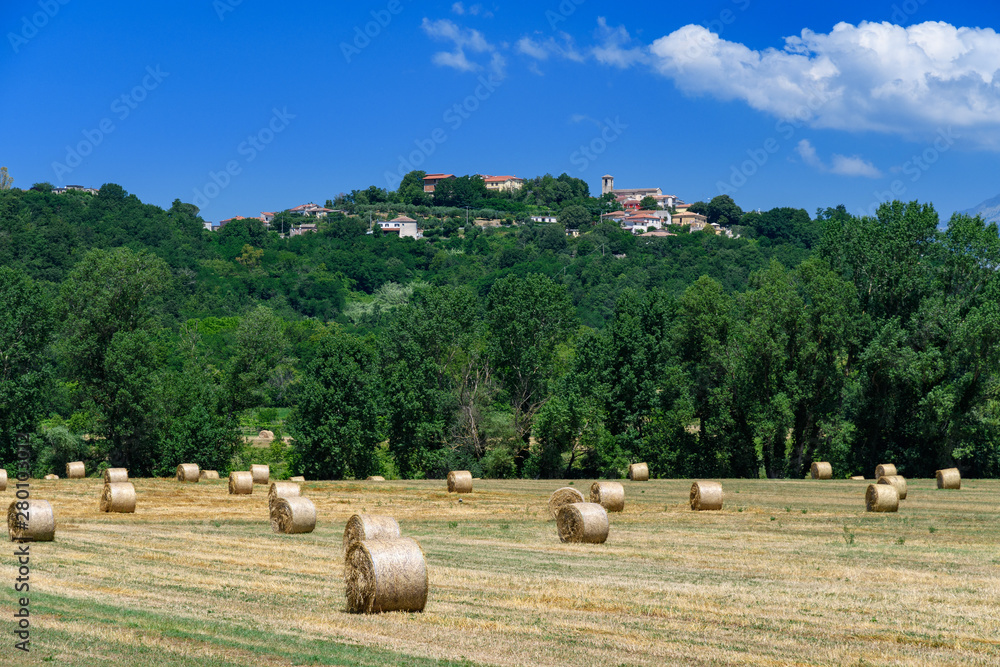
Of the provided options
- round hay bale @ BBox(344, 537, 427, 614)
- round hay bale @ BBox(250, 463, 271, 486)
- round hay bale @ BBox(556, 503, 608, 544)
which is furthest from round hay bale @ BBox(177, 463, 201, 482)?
round hay bale @ BBox(344, 537, 427, 614)

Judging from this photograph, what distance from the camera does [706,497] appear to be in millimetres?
29812

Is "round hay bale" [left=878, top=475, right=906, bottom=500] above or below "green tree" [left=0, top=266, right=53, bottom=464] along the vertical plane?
below

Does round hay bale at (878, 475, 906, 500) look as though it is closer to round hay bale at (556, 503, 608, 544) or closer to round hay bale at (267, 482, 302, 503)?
round hay bale at (556, 503, 608, 544)

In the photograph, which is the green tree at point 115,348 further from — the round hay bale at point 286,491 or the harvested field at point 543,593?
the harvested field at point 543,593

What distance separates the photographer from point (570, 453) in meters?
57.1

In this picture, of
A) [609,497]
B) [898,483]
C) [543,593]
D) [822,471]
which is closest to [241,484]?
[609,497]

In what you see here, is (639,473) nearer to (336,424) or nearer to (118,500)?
(336,424)

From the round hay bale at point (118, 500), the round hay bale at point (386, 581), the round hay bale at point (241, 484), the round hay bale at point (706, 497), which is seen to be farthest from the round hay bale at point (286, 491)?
the round hay bale at point (386, 581)

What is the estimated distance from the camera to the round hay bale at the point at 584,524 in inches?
864

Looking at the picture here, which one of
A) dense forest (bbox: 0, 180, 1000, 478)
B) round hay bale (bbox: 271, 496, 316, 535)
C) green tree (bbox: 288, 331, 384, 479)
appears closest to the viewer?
round hay bale (bbox: 271, 496, 316, 535)

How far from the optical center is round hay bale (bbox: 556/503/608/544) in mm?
21953

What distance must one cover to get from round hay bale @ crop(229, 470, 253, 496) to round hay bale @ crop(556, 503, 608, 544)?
17.1 metres

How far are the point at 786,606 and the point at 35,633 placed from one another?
9299 mm

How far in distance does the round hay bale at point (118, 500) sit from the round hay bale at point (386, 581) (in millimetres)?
16849
